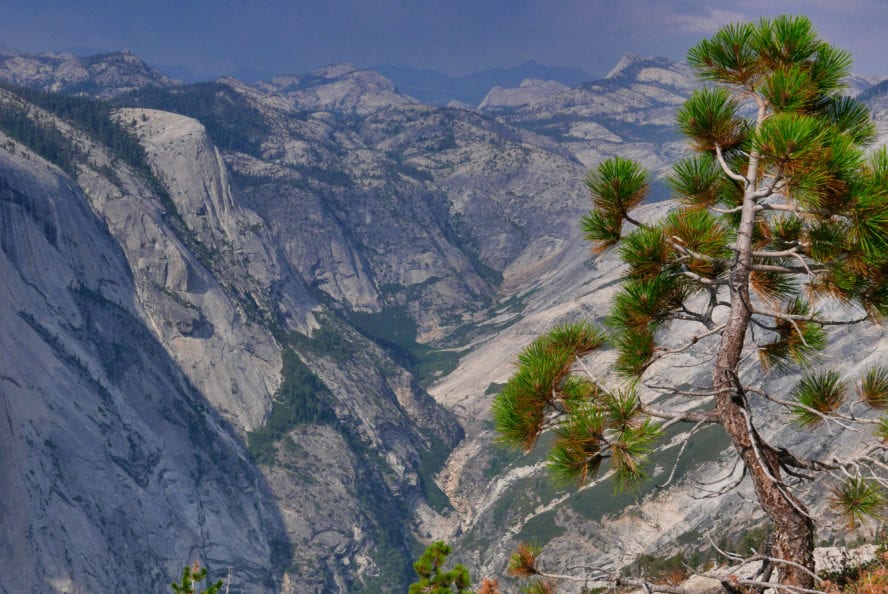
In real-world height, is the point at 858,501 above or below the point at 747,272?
below

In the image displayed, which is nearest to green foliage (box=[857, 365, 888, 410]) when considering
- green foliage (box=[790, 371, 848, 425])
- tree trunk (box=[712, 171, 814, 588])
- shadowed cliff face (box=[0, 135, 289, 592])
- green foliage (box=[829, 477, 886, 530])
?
green foliage (box=[790, 371, 848, 425])

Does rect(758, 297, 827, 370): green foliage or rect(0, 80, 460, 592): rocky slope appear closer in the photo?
rect(758, 297, 827, 370): green foliage

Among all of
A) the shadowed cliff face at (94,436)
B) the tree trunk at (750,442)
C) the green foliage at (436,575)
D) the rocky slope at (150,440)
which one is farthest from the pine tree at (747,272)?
the rocky slope at (150,440)

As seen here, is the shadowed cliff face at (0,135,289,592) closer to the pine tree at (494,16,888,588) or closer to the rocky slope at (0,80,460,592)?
the rocky slope at (0,80,460,592)

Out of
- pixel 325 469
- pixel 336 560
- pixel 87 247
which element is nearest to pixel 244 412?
pixel 325 469

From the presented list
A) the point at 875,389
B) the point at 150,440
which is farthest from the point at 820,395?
the point at 150,440

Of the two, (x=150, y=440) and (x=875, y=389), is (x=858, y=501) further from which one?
(x=150, y=440)
